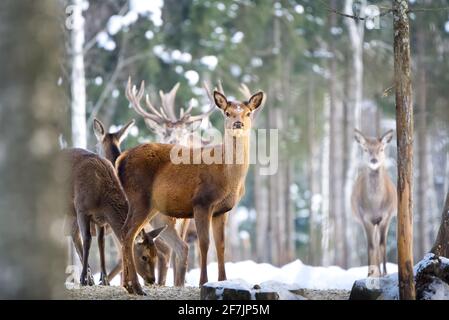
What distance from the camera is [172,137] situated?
15.6 m

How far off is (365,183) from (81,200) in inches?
298

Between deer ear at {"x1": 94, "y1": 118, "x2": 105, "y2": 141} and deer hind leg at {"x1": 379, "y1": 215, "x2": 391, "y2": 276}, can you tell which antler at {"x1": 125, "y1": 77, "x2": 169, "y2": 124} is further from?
deer hind leg at {"x1": 379, "y1": 215, "x2": 391, "y2": 276}

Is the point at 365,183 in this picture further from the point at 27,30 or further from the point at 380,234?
the point at 27,30

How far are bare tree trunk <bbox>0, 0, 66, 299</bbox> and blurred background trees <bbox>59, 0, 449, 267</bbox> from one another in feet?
50.9

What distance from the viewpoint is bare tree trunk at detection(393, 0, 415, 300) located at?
7746 millimetres

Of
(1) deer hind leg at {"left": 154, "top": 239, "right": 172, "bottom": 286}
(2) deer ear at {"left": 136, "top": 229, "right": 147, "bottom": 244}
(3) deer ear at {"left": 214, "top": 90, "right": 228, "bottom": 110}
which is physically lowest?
(1) deer hind leg at {"left": 154, "top": 239, "right": 172, "bottom": 286}

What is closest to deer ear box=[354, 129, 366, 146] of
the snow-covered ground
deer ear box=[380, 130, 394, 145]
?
deer ear box=[380, 130, 394, 145]

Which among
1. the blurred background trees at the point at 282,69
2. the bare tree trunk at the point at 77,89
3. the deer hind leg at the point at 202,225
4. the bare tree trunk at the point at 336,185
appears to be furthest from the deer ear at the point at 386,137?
the bare tree trunk at the point at 336,185

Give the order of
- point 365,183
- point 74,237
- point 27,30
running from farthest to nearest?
point 365,183
point 74,237
point 27,30

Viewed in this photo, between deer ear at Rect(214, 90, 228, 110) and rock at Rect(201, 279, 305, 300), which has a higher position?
deer ear at Rect(214, 90, 228, 110)

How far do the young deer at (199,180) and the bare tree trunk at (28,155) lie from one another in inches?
200

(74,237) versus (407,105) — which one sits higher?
(407,105)
